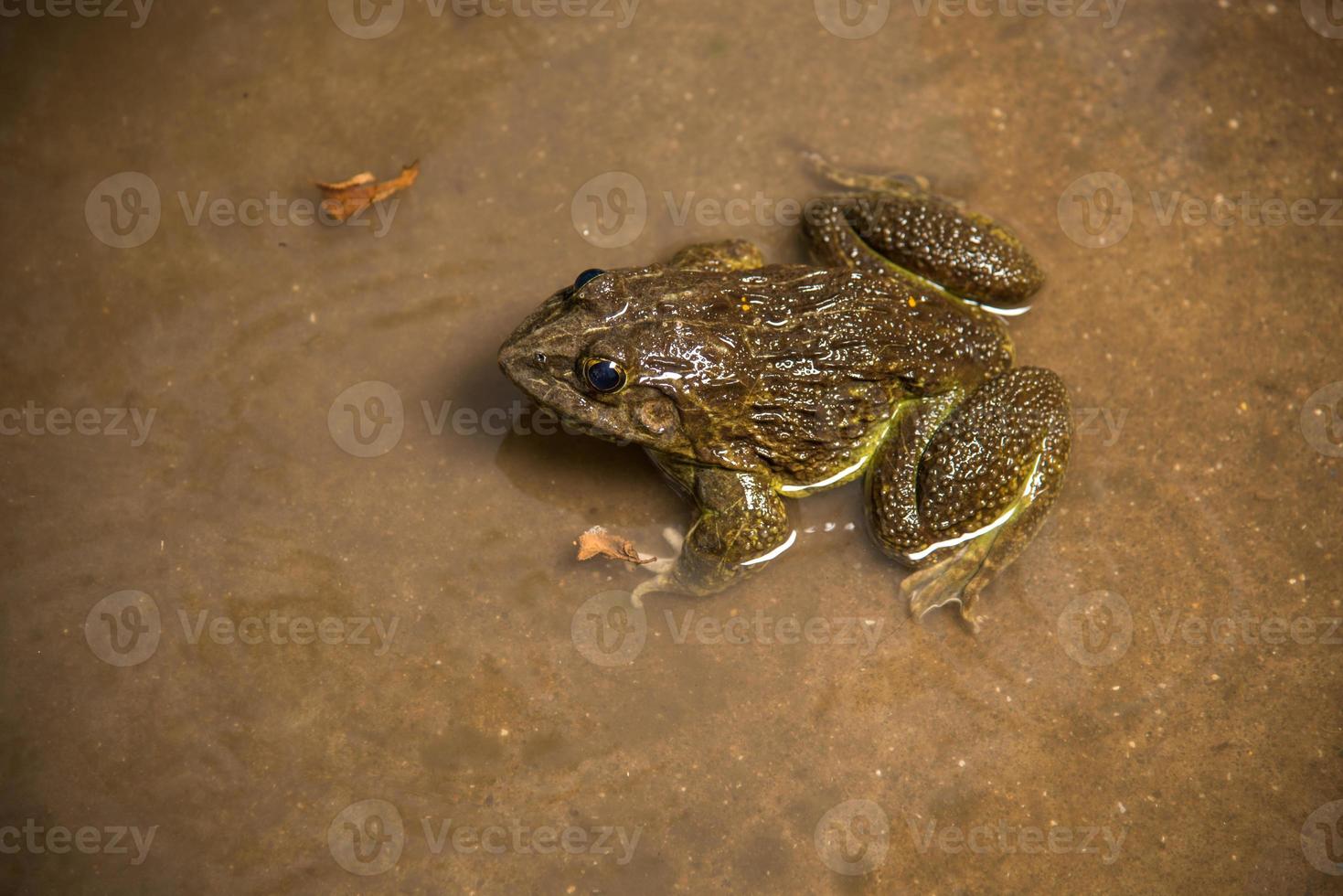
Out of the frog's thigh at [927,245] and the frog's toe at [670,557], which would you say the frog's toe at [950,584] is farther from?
the frog's thigh at [927,245]

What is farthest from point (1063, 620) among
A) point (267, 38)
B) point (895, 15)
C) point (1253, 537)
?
point (267, 38)

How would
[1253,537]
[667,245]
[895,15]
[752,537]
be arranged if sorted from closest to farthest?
[752,537]
[1253,537]
[667,245]
[895,15]

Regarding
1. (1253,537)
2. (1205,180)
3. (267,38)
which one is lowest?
(1253,537)

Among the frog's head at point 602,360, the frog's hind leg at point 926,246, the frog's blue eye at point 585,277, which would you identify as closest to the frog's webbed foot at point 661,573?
the frog's head at point 602,360

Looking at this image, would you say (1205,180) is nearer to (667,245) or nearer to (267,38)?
(667,245)

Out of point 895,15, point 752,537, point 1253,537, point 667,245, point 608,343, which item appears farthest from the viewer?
point 895,15

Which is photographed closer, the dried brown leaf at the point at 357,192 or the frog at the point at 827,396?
the frog at the point at 827,396

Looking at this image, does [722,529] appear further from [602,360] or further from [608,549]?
[602,360]
